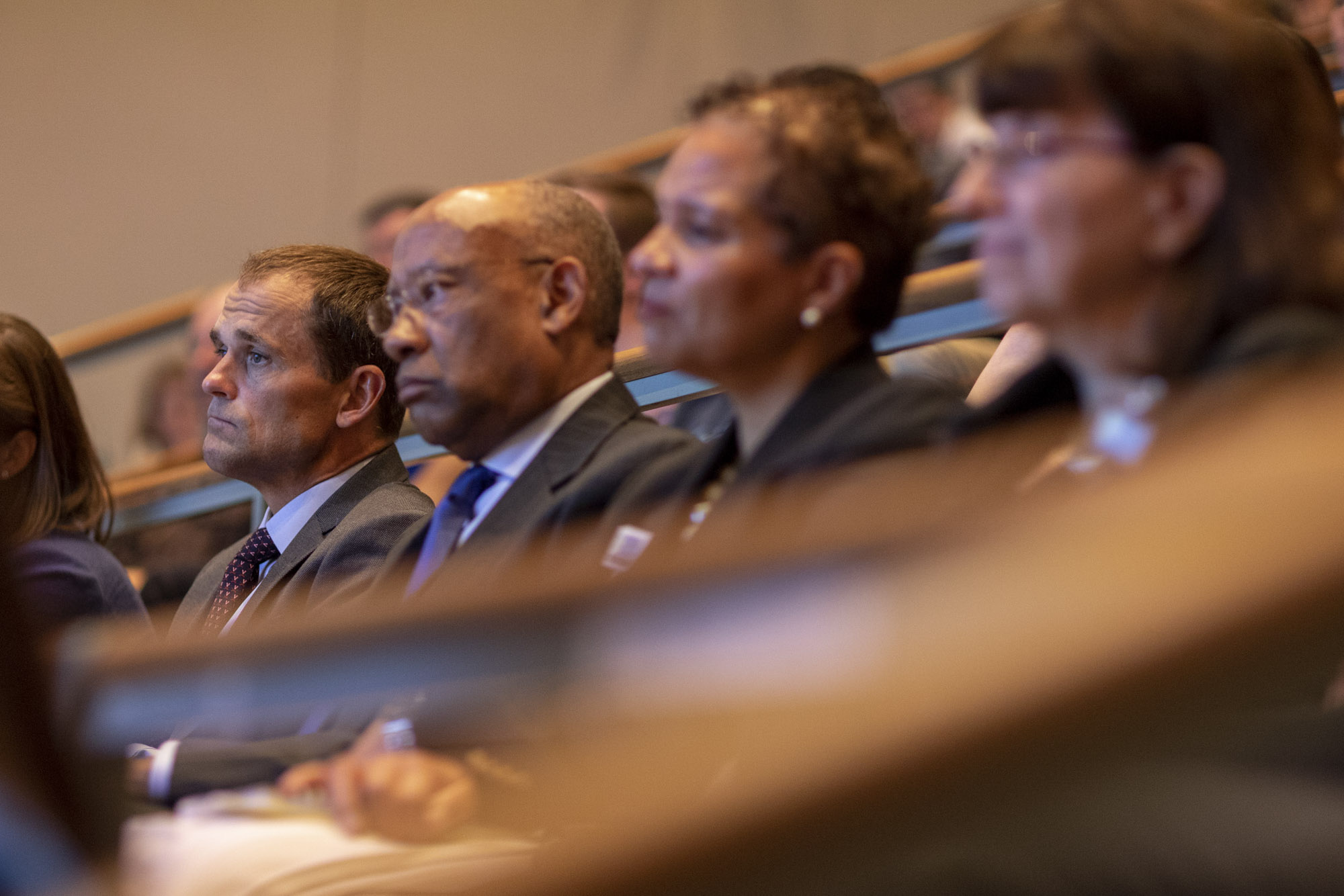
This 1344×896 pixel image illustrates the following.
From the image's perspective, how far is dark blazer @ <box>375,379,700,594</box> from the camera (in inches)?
48.3

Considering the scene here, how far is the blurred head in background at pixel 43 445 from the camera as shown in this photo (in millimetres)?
2027

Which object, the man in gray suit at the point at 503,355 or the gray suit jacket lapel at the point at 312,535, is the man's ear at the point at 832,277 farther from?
the gray suit jacket lapel at the point at 312,535

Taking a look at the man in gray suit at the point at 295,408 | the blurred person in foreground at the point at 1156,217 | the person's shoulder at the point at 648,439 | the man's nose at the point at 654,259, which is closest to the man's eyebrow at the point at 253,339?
the man in gray suit at the point at 295,408

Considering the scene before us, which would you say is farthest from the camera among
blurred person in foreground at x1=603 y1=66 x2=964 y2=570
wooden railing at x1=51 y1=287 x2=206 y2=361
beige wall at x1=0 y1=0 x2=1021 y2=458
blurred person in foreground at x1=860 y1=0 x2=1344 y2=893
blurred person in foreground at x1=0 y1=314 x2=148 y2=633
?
beige wall at x1=0 y1=0 x2=1021 y2=458

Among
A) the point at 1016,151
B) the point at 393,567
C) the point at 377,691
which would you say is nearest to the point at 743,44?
the point at 393,567

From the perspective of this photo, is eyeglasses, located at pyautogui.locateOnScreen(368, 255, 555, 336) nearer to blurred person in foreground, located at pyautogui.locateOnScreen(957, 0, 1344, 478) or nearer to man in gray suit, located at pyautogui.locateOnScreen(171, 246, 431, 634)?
man in gray suit, located at pyautogui.locateOnScreen(171, 246, 431, 634)

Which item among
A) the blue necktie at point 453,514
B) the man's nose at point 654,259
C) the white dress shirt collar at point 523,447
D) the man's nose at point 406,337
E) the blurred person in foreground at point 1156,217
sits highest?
the blurred person in foreground at point 1156,217

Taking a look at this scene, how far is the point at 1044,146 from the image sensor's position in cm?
91

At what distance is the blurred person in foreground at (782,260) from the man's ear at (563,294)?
253mm

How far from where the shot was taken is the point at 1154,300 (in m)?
0.88

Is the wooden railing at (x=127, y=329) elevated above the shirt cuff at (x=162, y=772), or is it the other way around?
the shirt cuff at (x=162, y=772)

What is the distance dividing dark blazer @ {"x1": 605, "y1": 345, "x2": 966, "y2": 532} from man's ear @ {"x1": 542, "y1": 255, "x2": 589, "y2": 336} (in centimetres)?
25

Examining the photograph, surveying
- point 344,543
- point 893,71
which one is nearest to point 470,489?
point 344,543

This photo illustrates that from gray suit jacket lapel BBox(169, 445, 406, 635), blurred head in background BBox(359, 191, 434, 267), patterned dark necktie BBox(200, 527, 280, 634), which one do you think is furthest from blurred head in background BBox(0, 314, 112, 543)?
blurred head in background BBox(359, 191, 434, 267)
